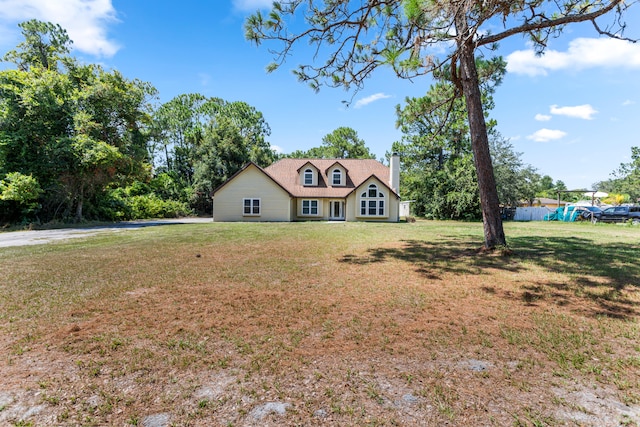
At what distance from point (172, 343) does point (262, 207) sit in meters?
21.1

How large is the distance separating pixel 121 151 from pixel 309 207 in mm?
14260

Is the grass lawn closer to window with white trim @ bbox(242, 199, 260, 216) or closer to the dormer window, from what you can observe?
window with white trim @ bbox(242, 199, 260, 216)

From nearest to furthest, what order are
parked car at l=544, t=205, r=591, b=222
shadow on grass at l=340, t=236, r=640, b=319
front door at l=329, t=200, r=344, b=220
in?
shadow on grass at l=340, t=236, r=640, b=319
front door at l=329, t=200, r=344, b=220
parked car at l=544, t=205, r=591, b=222

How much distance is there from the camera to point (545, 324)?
3822 millimetres

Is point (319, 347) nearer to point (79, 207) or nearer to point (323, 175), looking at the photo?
point (79, 207)

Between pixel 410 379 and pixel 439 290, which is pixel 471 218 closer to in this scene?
pixel 439 290

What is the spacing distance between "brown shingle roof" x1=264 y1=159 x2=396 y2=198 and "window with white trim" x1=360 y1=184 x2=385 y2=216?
1134mm

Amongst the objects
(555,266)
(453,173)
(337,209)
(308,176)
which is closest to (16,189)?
(308,176)

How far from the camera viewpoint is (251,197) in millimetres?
24141

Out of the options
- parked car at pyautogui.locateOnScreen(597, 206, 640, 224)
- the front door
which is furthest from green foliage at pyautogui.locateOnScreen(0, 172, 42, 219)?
parked car at pyautogui.locateOnScreen(597, 206, 640, 224)

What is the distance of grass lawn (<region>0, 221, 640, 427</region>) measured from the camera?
2283 millimetres

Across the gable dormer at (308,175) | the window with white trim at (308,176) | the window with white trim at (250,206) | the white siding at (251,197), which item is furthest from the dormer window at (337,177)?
the window with white trim at (250,206)

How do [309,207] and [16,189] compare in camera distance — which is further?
[309,207]

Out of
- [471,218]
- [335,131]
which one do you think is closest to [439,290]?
[471,218]
